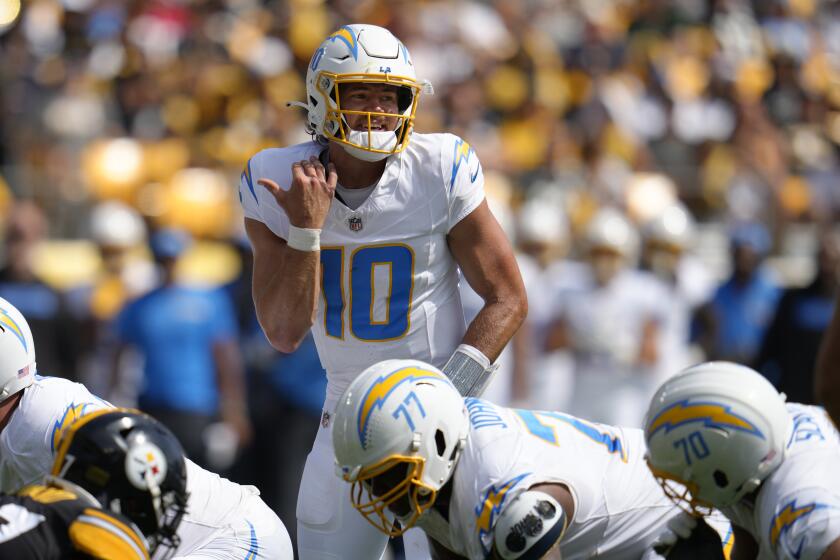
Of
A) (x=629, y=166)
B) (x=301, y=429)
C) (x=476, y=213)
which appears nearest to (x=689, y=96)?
(x=629, y=166)

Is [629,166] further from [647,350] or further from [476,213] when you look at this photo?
[476,213]

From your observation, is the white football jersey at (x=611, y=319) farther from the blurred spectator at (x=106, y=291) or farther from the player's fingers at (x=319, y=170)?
the player's fingers at (x=319, y=170)

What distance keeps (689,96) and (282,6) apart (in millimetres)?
4488

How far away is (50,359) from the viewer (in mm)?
9133

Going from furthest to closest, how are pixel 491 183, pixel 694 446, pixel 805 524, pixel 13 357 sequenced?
pixel 491 183 < pixel 13 357 < pixel 694 446 < pixel 805 524

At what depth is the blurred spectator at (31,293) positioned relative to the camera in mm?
9109

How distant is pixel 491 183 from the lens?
1092 cm

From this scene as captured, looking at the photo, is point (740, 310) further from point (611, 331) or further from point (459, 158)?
point (459, 158)

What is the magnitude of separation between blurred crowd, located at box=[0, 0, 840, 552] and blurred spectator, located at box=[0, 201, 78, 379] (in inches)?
0.7

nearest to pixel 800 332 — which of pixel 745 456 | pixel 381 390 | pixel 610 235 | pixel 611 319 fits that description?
pixel 611 319

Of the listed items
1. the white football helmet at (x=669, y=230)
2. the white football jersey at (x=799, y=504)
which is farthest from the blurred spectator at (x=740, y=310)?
the white football jersey at (x=799, y=504)

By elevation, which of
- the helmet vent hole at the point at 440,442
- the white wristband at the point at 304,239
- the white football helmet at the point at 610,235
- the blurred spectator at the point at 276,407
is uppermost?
the white wristband at the point at 304,239

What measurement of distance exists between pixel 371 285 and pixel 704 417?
4.69ft

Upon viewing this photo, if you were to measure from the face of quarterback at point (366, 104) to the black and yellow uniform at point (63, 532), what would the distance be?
1747 mm
